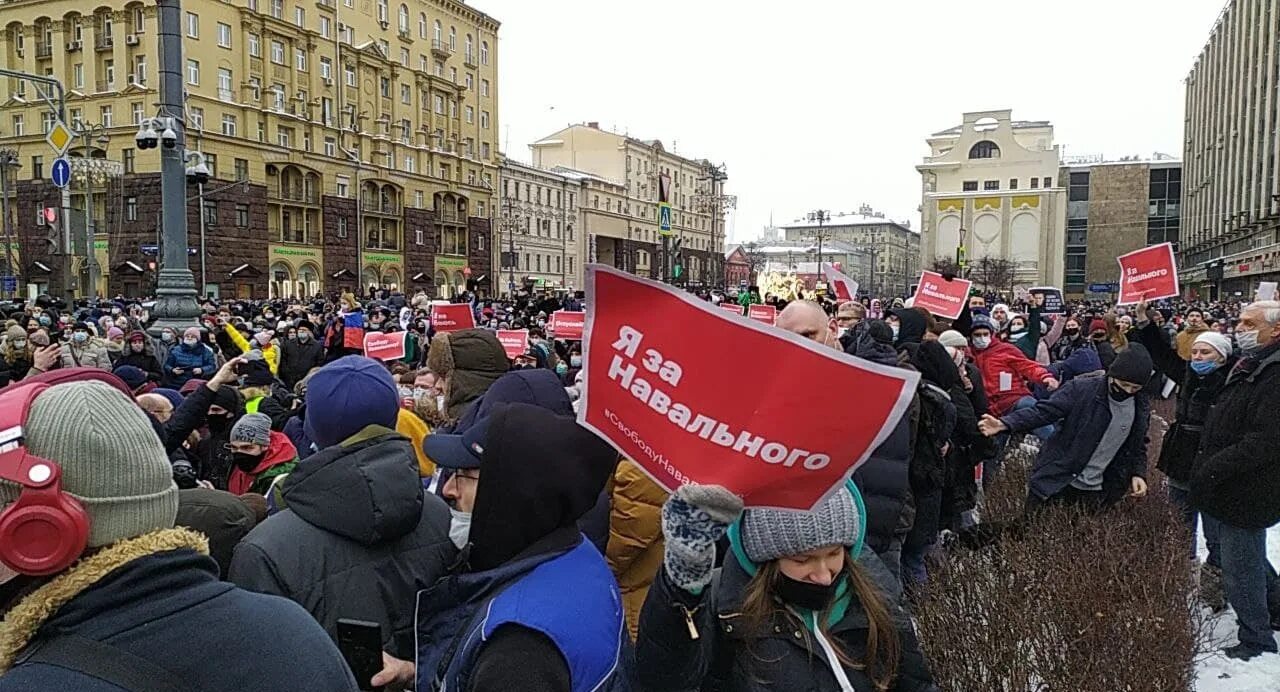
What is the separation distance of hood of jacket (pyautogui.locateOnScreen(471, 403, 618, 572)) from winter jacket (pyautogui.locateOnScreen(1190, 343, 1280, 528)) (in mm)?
4271

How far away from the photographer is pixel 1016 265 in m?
88.2

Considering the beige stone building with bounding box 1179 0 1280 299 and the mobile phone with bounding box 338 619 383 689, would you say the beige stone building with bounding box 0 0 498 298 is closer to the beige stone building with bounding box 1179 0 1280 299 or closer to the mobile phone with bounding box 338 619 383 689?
the mobile phone with bounding box 338 619 383 689

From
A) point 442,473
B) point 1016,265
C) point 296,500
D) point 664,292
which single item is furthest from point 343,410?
point 1016,265

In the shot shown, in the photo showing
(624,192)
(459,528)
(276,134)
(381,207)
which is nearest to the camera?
(459,528)

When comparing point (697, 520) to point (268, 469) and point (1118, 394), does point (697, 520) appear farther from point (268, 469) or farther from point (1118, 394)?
point (1118, 394)

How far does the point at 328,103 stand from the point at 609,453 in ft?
194

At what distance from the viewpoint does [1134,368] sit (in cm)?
530

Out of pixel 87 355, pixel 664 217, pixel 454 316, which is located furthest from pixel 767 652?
pixel 664 217

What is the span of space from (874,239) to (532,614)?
150829 millimetres

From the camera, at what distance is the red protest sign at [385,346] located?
31.1 feet

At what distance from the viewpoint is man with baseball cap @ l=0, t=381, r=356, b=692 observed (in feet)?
4.15

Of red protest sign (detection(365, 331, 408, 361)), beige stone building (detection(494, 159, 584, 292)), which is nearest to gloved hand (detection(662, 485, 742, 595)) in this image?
red protest sign (detection(365, 331, 408, 361))

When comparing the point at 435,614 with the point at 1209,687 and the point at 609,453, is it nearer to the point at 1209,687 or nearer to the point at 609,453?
the point at 609,453

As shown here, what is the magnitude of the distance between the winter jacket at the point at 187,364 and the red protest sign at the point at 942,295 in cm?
872
